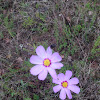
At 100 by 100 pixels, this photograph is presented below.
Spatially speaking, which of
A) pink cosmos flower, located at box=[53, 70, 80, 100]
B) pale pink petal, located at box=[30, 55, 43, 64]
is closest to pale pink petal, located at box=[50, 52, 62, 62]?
pale pink petal, located at box=[30, 55, 43, 64]

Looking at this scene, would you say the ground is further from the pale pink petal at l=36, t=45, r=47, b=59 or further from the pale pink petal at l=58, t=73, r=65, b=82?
the pale pink petal at l=36, t=45, r=47, b=59

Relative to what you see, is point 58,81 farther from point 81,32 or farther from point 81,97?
point 81,32

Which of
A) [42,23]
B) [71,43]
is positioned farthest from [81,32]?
[42,23]

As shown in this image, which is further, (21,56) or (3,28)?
(3,28)

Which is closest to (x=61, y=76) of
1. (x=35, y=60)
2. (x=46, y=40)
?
(x=35, y=60)

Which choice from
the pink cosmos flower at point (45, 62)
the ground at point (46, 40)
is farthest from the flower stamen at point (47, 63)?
the ground at point (46, 40)

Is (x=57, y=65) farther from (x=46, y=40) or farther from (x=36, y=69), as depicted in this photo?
(x=46, y=40)
